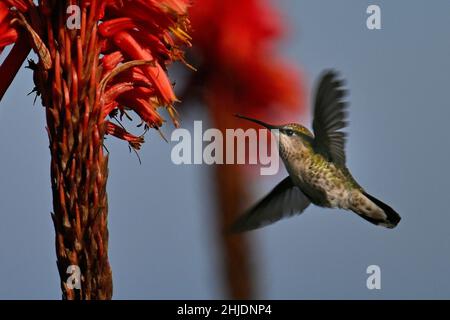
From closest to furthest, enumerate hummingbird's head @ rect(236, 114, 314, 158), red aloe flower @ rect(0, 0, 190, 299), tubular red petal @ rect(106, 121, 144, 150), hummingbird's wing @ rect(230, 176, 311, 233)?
1. red aloe flower @ rect(0, 0, 190, 299)
2. tubular red petal @ rect(106, 121, 144, 150)
3. hummingbird's head @ rect(236, 114, 314, 158)
4. hummingbird's wing @ rect(230, 176, 311, 233)

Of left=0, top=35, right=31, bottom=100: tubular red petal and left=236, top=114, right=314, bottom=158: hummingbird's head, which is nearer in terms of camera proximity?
left=0, top=35, right=31, bottom=100: tubular red petal

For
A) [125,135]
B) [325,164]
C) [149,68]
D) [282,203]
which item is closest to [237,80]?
[149,68]

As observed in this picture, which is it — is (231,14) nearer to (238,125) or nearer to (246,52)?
Answer: (246,52)

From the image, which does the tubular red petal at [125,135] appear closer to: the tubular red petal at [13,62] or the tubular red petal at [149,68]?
the tubular red petal at [149,68]

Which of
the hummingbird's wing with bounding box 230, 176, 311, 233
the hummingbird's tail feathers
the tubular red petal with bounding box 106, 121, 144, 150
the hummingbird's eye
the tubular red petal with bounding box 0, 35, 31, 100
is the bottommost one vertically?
the hummingbird's tail feathers

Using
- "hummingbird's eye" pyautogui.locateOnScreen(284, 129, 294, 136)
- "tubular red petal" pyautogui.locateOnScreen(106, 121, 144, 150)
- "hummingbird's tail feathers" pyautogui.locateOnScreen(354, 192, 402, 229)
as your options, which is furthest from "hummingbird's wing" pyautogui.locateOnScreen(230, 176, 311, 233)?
"tubular red petal" pyautogui.locateOnScreen(106, 121, 144, 150)

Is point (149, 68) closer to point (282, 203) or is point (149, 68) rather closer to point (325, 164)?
point (325, 164)

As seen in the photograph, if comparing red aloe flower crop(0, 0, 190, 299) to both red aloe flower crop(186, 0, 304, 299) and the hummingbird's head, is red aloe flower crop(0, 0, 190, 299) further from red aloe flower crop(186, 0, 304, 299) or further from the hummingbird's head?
the hummingbird's head
